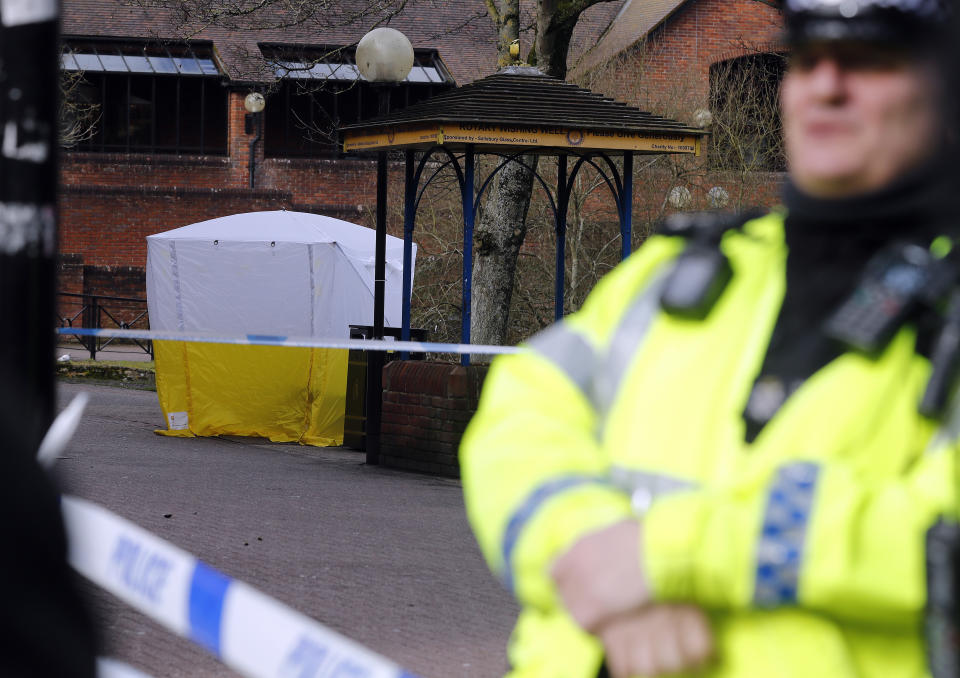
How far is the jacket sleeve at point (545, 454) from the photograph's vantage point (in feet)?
5.41

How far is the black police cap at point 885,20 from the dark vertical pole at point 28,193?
1.84 meters

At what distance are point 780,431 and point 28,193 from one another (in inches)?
75.7

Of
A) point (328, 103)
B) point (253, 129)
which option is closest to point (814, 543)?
point (253, 129)

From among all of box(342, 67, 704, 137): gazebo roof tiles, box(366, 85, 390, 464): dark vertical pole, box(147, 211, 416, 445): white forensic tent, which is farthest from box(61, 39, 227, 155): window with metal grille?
box(342, 67, 704, 137): gazebo roof tiles

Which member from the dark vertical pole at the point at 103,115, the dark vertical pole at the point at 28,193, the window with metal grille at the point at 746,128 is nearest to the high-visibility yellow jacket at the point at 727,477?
the dark vertical pole at the point at 28,193

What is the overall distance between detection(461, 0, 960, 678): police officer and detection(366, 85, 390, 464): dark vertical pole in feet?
33.0

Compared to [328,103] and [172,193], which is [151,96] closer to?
[172,193]

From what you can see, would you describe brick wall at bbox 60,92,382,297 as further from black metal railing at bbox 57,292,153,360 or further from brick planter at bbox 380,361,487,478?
brick planter at bbox 380,361,487,478

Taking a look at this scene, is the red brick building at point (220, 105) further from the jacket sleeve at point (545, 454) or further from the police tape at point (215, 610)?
the jacket sleeve at point (545, 454)

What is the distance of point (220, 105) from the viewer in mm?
35812

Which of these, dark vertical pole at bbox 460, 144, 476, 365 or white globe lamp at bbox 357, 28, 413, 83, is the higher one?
white globe lamp at bbox 357, 28, 413, 83

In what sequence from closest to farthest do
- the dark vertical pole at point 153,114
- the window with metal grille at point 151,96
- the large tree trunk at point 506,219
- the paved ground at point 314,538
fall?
the paved ground at point 314,538 < the large tree trunk at point 506,219 < the window with metal grille at point 151,96 < the dark vertical pole at point 153,114

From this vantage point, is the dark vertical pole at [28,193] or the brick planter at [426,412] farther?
the brick planter at [426,412]

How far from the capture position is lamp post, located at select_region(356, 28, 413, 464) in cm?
1130
